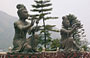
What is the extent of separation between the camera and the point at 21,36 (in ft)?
22.1

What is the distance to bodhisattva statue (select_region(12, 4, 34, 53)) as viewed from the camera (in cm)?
649

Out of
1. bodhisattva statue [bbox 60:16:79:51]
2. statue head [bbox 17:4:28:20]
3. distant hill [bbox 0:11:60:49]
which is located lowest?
distant hill [bbox 0:11:60:49]

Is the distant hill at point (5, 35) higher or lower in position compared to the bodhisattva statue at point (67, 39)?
lower

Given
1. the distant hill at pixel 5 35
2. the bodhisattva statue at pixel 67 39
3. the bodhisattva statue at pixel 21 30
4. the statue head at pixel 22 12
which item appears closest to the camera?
the bodhisattva statue at pixel 21 30

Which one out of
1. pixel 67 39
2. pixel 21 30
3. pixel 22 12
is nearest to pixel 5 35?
pixel 67 39

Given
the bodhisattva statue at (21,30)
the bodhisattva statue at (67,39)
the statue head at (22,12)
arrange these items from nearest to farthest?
the bodhisattva statue at (21,30) < the statue head at (22,12) < the bodhisattva statue at (67,39)

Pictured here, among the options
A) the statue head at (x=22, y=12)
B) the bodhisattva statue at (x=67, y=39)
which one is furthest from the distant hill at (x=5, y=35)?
the statue head at (x=22, y=12)

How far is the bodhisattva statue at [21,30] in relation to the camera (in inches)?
256

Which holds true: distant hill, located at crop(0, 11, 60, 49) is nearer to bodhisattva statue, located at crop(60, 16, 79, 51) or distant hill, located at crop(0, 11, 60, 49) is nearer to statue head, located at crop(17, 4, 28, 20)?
bodhisattva statue, located at crop(60, 16, 79, 51)

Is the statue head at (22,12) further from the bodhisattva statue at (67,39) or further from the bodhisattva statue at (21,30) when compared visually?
the bodhisattva statue at (67,39)

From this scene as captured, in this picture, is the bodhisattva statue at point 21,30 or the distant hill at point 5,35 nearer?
the bodhisattva statue at point 21,30

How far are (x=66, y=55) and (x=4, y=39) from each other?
3940 inches

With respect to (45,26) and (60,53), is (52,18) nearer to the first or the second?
(45,26)

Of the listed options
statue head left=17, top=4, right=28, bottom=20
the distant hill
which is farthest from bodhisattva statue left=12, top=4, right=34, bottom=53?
the distant hill
